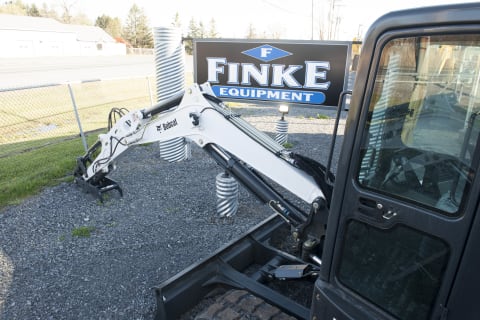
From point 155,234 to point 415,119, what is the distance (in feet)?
12.4

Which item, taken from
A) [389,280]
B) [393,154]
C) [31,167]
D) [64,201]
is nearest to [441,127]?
[393,154]

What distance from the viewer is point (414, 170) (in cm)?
151

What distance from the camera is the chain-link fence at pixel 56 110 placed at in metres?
8.80

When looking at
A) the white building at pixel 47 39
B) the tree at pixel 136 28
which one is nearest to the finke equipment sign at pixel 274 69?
the white building at pixel 47 39

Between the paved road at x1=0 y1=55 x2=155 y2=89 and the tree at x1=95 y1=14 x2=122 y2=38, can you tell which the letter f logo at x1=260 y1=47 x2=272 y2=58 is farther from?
the tree at x1=95 y1=14 x2=122 y2=38

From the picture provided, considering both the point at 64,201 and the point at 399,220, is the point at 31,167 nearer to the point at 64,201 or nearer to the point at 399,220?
the point at 64,201

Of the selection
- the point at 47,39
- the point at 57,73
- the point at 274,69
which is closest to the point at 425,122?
the point at 274,69

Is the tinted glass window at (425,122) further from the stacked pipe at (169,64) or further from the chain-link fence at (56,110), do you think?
the chain-link fence at (56,110)

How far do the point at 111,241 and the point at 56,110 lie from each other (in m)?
9.14

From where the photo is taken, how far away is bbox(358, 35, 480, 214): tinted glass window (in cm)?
135

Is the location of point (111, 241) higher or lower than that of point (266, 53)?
lower

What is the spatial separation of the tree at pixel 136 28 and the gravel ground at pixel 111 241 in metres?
72.9

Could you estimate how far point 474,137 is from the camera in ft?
4.35

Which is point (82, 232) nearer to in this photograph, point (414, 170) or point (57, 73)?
point (414, 170)
